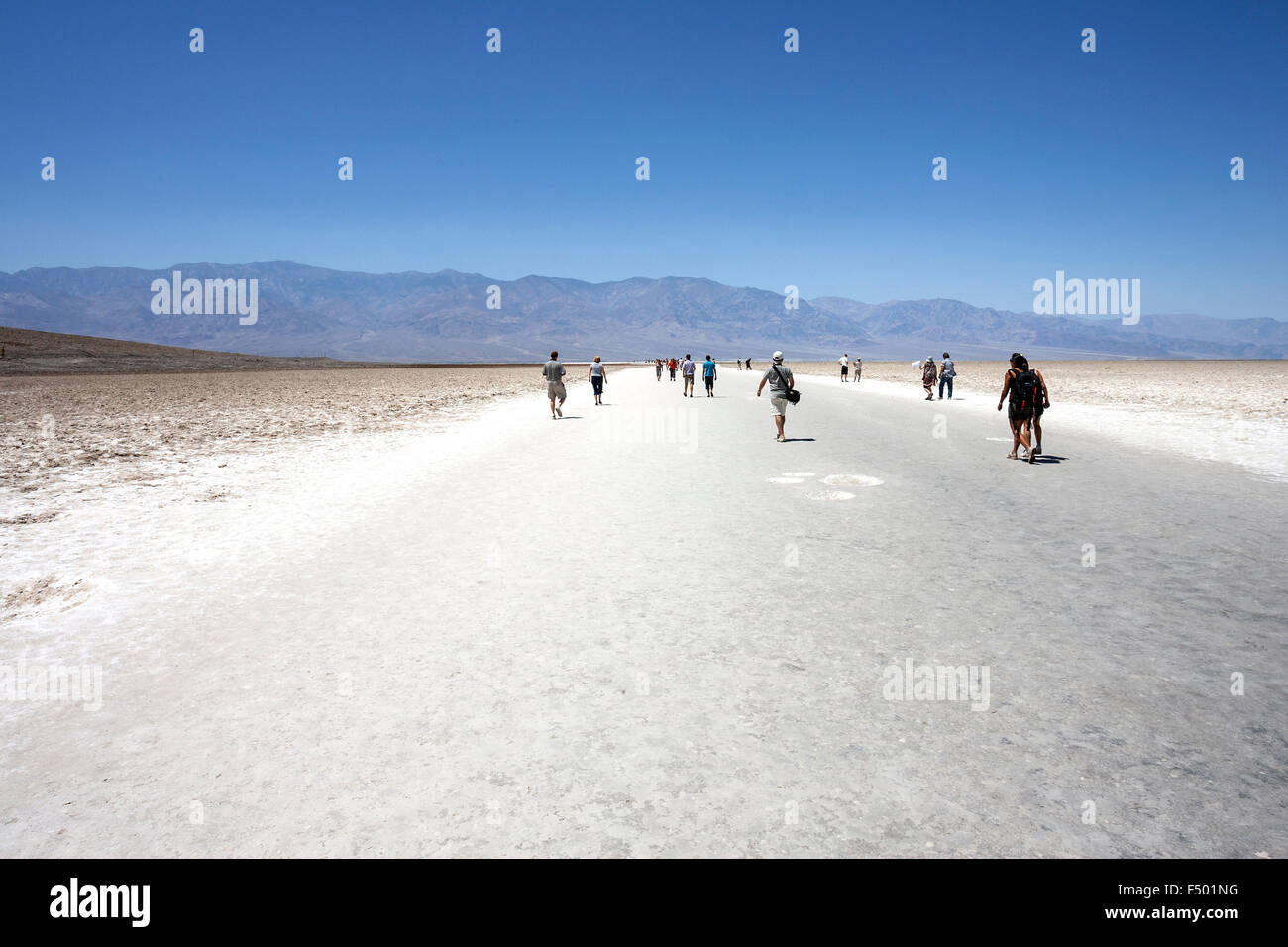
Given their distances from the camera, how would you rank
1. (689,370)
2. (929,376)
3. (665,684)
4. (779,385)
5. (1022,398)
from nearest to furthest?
(665,684) < (1022,398) < (779,385) < (929,376) < (689,370)

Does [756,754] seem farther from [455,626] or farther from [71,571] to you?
[71,571]

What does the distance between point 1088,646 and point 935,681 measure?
120cm

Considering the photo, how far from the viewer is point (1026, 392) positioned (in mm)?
13016

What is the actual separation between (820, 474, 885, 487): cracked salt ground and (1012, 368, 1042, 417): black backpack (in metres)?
3.48

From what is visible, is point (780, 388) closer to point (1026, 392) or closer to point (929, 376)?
point (1026, 392)

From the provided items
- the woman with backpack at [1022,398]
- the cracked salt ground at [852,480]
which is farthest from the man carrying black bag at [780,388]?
the cracked salt ground at [852,480]

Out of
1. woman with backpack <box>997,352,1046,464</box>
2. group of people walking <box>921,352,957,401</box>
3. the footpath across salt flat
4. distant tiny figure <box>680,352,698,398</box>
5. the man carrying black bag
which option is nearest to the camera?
the footpath across salt flat

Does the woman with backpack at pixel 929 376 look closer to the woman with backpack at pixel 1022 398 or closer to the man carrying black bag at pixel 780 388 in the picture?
the man carrying black bag at pixel 780 388

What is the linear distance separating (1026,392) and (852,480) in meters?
4.16

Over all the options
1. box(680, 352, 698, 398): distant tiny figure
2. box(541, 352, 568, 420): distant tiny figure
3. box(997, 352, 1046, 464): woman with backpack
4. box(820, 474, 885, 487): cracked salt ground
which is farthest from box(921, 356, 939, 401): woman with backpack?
box(820, 474, 885, 487): cracked salt ground

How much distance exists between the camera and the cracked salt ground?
10.8m

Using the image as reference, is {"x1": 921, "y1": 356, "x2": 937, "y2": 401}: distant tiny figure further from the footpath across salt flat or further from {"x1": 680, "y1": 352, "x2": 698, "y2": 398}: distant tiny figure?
the footpath across salt flat

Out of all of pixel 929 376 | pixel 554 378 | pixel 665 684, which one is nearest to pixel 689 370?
pixel 929 376

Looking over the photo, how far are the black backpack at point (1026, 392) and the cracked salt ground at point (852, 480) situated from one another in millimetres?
3479
